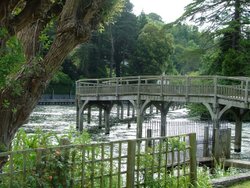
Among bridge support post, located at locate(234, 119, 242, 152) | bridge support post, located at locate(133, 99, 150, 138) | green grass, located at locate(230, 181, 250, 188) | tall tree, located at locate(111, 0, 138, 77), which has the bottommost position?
bridge support post, located at locate(234, 119, 242, 152)

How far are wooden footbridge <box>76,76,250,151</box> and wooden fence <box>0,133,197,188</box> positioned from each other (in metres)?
11.3

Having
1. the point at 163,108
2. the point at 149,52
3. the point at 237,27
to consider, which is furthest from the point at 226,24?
the point at 149,52

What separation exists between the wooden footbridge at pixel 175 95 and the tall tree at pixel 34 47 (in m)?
13.1

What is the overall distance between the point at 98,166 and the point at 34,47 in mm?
1953

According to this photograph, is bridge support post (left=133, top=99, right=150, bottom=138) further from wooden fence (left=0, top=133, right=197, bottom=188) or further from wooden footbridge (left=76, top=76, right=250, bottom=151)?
wooden fence (left=0, top=133, right=197, bottom=188)

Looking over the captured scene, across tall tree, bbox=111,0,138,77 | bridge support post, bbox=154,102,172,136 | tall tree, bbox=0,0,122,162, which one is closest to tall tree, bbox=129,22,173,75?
tall tree, bbox=111,0,138,77

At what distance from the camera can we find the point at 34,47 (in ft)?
21.8

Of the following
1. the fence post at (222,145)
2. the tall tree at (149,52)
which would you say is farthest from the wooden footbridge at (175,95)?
the tall tree at (149,52)

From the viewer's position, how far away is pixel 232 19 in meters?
31.3

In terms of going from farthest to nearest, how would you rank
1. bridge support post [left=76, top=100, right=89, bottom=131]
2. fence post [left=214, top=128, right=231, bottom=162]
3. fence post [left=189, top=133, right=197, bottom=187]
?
bridge support post [left=76, top=100, right=89, bottom=131] → fence post [left=214, top=128, right=231, bottom=162] → fence post [left=189, top=133, right=197, bottom=187]

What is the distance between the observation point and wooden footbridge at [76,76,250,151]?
19.6m

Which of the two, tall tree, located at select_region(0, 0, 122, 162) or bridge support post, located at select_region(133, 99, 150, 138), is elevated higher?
tall tree, located at select_region(0, 0, 122, 162)

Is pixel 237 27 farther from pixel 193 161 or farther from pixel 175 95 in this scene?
pixel 193 161

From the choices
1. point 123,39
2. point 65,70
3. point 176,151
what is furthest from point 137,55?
A: point 176,151
